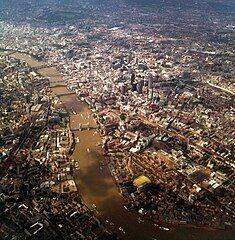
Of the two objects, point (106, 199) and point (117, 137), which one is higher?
point (117, 137)

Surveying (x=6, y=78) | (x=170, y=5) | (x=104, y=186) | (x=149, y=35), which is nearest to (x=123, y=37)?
(x=149, y=35)

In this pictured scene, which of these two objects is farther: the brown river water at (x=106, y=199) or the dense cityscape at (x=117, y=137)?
the dense cityscape at (x=117, y=137)

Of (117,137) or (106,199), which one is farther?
(117,137)

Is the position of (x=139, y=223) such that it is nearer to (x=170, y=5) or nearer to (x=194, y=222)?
(x=194, y=222)

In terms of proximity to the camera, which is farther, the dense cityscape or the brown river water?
the dense cityscape
